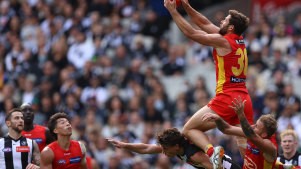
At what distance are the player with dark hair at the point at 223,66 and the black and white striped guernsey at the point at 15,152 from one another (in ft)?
9.05

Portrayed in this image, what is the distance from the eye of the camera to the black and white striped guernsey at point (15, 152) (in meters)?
16.0

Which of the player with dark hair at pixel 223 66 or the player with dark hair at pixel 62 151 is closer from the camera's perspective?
the player with dark hair at pixel 223 66

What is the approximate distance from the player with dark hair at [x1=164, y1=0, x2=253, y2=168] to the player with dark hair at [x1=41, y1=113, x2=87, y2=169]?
1942 millimetres

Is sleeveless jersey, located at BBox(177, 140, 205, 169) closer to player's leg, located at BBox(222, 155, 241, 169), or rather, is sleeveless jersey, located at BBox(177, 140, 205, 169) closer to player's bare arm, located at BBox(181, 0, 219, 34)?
player's leg, located at BBox(222, 155, 241, 169)

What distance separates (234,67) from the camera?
576 inches

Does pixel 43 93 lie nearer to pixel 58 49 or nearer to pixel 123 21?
pixel 58 49

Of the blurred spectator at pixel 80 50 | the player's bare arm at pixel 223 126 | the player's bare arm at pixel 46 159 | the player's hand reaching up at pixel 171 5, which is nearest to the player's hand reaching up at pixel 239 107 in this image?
the player's bare arm at pixel 223 126

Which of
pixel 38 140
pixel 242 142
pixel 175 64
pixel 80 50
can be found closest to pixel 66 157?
pixel 38 140

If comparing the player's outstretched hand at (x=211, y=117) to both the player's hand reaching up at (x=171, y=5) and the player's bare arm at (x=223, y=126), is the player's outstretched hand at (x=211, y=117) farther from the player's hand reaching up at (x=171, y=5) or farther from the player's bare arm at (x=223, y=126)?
the player's hand reaching up at (x=171, y=5)

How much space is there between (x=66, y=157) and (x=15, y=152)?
0.91m

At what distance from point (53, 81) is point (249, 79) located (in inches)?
217

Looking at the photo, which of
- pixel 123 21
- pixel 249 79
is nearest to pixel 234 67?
pixel 249 79

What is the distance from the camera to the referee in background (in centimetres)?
1603

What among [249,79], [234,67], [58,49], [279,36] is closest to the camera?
[234,67]
